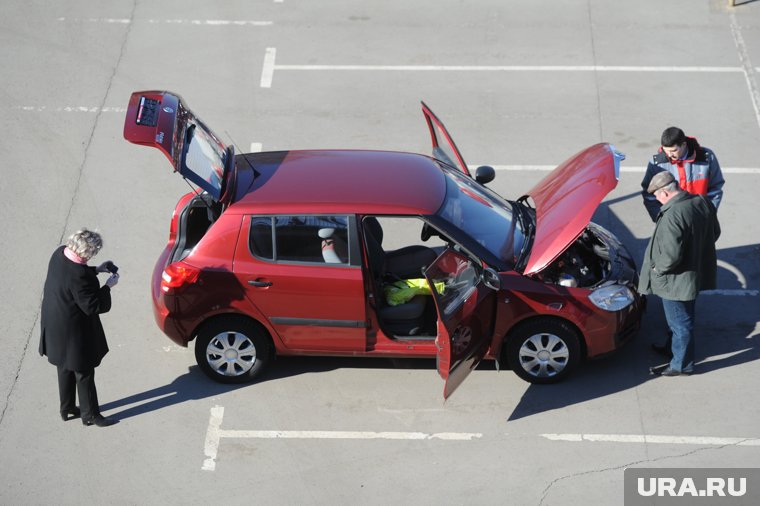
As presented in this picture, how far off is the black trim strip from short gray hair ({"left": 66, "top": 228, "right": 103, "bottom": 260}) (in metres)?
1.50

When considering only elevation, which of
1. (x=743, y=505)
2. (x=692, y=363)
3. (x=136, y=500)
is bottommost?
(x=136, y=500)

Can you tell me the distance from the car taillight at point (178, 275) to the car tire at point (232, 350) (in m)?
0.43

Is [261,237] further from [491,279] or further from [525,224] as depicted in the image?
[525,224]

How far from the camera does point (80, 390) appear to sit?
7875 mm

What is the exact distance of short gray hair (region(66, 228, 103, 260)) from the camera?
730 cm

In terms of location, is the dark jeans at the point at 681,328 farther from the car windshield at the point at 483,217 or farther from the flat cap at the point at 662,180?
the car windshield at the point at 483,217

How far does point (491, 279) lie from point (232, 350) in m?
2.18

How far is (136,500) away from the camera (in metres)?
7.38

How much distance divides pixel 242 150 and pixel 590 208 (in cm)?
478

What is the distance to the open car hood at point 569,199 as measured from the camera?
25.3 feet

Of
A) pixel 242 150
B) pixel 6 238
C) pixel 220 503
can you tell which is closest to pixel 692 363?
pixel 220 503

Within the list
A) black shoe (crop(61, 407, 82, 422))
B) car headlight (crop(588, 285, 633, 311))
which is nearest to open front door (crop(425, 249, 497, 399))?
car headlight (crop(588, 285, 633, 311))

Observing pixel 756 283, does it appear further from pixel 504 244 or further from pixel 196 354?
pixel 196 354

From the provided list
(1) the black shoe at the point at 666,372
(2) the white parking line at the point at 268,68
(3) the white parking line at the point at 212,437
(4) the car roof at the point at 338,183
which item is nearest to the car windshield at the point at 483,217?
(4) the car roof at the point at 338,183
